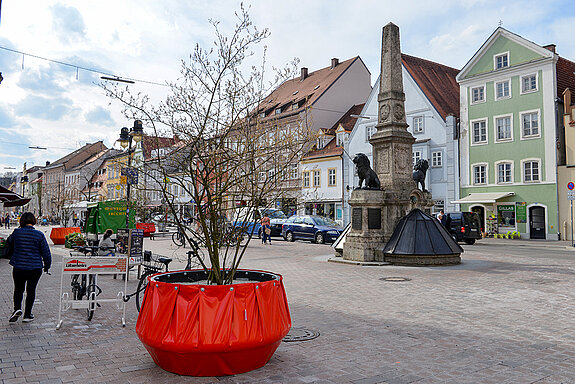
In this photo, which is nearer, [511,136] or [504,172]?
[511,136]

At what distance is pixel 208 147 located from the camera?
627 centimetres

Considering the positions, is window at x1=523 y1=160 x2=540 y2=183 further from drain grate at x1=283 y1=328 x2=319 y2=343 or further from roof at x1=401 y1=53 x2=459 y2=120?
drain grate at x1=283 y1=328 x2=319 y2=343

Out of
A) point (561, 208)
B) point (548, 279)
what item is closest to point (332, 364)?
point (548, 279)

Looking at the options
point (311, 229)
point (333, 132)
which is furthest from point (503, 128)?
point (333, 132)

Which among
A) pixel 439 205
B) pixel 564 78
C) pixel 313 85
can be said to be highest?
pixel 313 85

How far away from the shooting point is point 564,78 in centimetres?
3250

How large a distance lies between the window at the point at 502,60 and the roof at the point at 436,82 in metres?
4.72

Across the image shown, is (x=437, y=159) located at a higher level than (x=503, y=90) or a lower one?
lower

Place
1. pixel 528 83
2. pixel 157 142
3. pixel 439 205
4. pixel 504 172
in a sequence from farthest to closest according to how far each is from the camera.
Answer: pixel 439 205
pixel 504 172
pixel 528 83
pixel 157 142

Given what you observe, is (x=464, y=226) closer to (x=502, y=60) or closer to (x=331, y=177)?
(x=502, y=60)

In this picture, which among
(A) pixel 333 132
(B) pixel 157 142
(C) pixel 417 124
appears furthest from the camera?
(A) pixel 333 132

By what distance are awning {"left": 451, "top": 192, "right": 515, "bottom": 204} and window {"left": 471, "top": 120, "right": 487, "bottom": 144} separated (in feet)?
12.8

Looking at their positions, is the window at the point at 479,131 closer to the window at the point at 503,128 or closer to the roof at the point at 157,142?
the window at the point at 503,128

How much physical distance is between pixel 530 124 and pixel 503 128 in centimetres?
193
